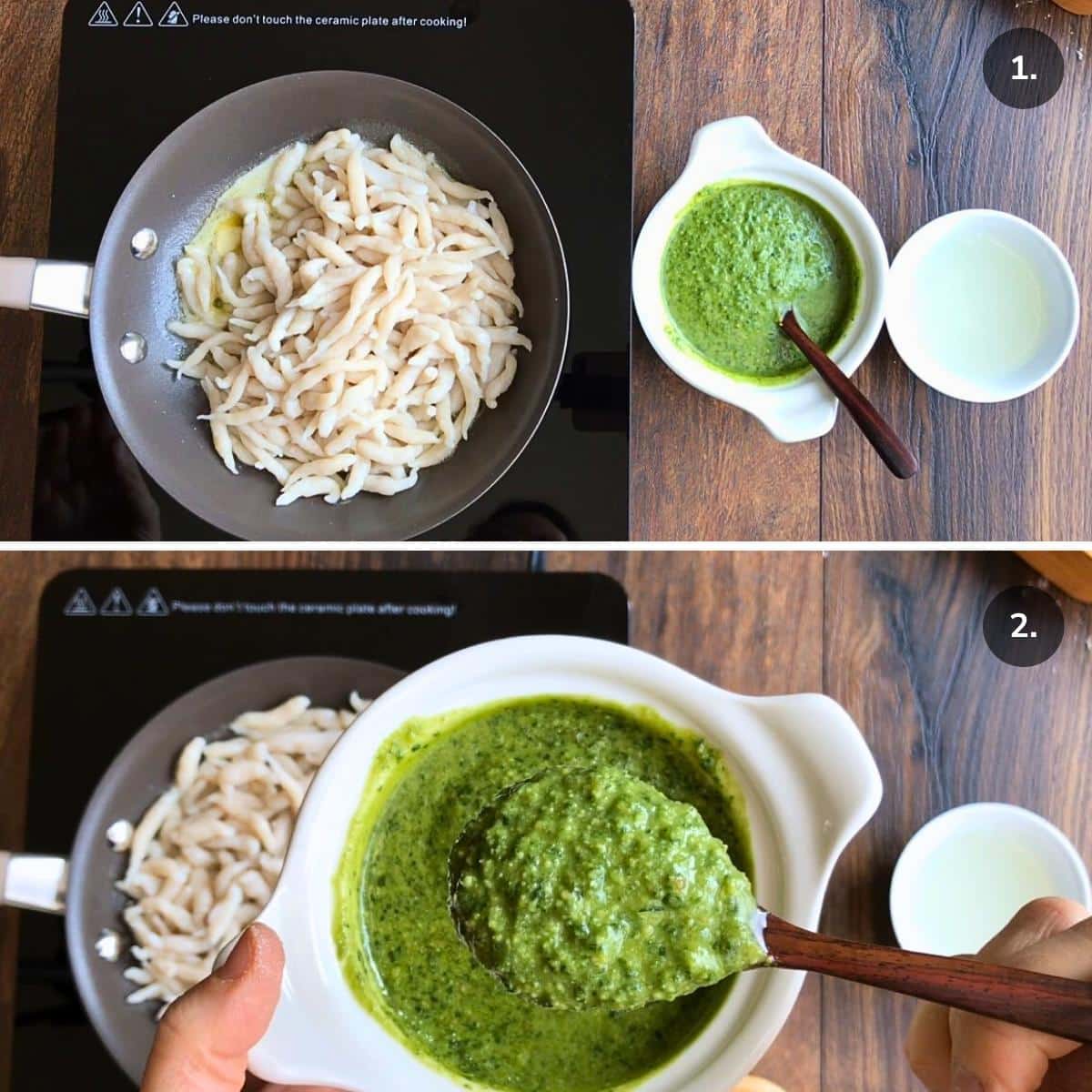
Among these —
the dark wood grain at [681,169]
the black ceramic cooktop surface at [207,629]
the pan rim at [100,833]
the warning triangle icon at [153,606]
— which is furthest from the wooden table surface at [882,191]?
the warning triangle icon at [153,606]

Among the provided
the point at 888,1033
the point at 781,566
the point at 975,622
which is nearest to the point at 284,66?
the point at 781,566

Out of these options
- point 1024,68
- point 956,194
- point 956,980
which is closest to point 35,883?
point 956,980

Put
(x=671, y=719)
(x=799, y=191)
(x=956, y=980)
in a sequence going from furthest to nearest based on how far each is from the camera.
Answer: (x=799, y=191)
(x=671, y=719)
(x=956, y=980)

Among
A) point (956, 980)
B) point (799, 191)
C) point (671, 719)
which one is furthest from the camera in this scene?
point (799, 191)

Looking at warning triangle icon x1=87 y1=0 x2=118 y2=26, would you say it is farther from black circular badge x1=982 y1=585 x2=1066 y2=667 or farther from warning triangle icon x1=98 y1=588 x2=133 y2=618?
black circular badge x1=982 y1=585 x2=1066 y2=667

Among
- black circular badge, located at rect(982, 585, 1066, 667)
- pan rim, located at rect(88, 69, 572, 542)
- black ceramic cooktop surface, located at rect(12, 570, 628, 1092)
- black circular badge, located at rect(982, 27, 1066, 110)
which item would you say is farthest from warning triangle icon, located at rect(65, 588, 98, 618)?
black circular badge, located at rect(982, 27, 1066, 110)

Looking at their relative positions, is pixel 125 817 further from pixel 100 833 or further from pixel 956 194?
pixel 956 194

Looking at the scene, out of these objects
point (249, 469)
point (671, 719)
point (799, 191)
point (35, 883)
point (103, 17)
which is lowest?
point (35, 883)
